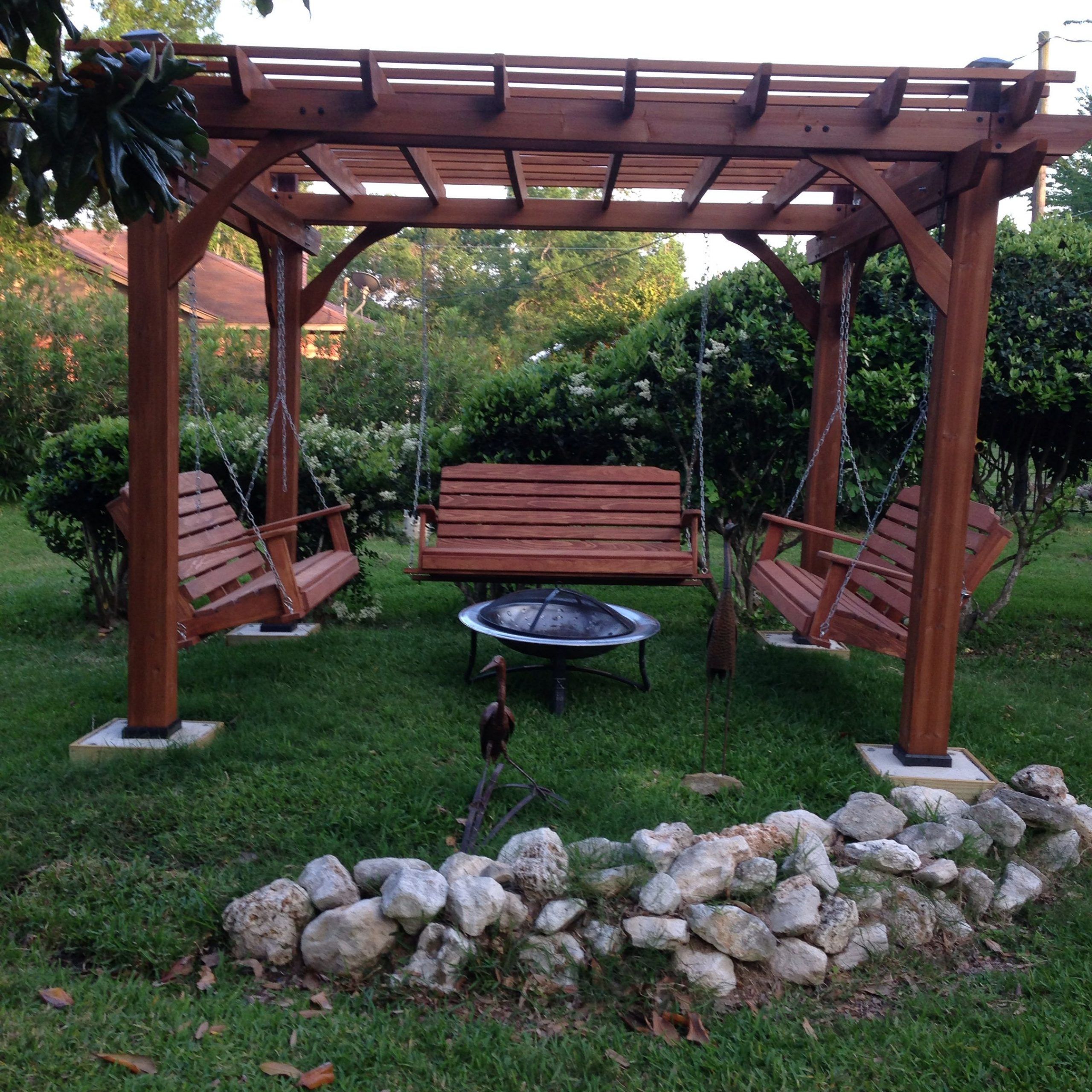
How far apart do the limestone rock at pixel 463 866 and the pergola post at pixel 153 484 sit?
1.87 metres

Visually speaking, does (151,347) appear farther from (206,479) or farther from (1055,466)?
(1055,466)

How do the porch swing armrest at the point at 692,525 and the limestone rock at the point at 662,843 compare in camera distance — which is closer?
the limestone rock at the point at 662,843

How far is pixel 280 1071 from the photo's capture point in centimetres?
235

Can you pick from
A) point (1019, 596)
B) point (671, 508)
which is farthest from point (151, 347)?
point (1019, 596)

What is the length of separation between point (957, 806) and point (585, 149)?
9.77 feet

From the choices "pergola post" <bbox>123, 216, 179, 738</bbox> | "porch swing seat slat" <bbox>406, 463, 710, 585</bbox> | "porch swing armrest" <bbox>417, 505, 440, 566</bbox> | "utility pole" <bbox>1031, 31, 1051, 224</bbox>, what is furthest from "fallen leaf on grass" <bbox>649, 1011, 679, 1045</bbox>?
"utility pole" <bbox>1031, 31, 1051, 224</bbox>

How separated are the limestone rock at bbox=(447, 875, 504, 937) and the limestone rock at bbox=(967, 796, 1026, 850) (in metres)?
1.71

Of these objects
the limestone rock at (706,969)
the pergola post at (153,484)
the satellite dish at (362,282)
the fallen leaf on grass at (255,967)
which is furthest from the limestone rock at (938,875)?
the satellite dish at (362,282)

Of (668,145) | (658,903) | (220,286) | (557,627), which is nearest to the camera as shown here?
(658,903)

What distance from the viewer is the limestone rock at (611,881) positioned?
9.58ft

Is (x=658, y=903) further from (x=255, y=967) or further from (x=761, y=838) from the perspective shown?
(x=255, y=967)

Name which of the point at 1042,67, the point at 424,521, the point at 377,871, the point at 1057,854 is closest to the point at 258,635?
the point at 424,521

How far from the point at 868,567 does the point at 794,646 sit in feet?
6.14

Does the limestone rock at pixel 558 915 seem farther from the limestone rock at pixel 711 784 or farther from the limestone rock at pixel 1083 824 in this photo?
the limestone rock at pixel 1083 824
